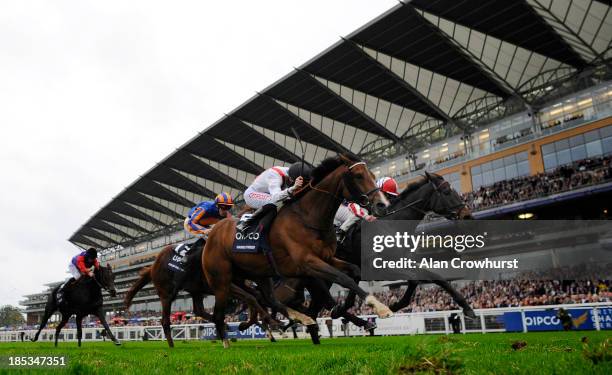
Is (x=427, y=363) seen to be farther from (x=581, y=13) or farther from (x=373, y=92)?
(x=373, y=92)

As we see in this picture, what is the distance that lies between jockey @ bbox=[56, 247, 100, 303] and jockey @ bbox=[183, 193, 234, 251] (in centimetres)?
314

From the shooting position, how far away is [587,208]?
31.9 metres

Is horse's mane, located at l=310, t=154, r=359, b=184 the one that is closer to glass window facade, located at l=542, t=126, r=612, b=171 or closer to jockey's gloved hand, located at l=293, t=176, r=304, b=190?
jockey's gloved hand, located at l=293, t=176, r=304, b=190

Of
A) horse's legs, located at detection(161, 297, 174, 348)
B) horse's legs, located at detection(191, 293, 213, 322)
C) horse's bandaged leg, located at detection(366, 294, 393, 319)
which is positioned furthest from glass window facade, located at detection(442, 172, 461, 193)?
horse's bandaged leg, located at detection(366, 294, 393, 319)

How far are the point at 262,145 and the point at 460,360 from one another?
51.1 metres

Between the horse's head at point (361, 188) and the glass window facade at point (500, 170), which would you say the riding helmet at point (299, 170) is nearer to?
the horse's head at point (361, 188)

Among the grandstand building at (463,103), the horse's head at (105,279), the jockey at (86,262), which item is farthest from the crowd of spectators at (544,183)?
the jockey at (86,262)

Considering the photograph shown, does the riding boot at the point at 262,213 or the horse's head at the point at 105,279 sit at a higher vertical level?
the riding boot at the point at 262,213

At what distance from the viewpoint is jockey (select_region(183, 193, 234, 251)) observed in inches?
413

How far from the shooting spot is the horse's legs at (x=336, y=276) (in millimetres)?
5783

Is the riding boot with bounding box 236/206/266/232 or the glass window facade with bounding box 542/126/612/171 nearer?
the riding boot with bounding box 236/206/266/232

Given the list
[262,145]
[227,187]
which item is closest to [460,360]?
[262,145]

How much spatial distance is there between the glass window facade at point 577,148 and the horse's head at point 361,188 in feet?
107

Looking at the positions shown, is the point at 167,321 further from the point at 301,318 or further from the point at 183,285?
the point at 301,318
